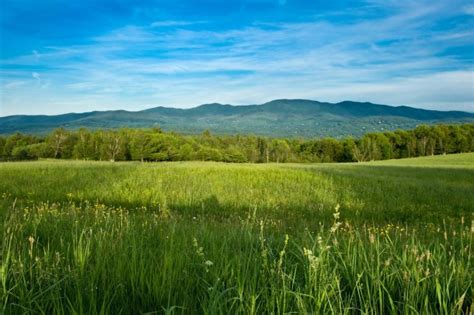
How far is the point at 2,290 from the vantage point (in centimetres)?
298

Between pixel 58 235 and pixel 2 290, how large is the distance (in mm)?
2337

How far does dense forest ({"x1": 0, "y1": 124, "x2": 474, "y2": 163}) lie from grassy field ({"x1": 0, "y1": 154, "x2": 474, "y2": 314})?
298 feet

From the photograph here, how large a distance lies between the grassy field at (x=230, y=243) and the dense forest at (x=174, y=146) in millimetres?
90858

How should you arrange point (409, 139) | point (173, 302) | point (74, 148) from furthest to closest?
1. point (409, 139)
2. point (74, 148)
3. point (173, 302)

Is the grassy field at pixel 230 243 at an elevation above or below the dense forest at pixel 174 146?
above

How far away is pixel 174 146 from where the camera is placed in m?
126

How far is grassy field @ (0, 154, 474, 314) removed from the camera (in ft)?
9.87

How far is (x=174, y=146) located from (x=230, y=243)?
12323 centimetres

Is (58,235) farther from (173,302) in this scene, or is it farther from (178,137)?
(178,137)

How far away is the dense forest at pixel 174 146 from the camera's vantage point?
114m

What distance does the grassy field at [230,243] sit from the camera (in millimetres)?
3008

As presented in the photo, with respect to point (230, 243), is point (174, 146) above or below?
below

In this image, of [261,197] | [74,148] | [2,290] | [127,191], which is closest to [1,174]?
[127,191]

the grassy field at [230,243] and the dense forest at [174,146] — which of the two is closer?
the grassy field at [230,243]
